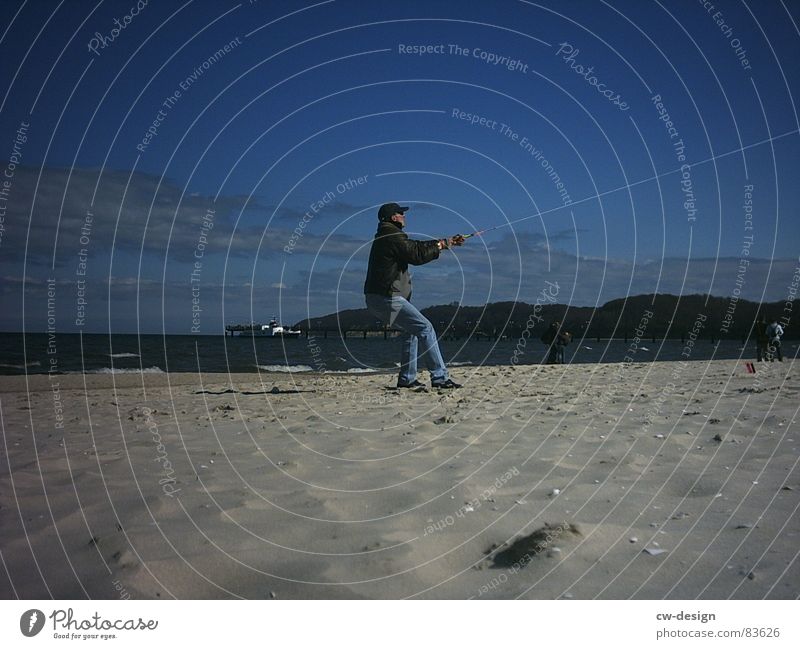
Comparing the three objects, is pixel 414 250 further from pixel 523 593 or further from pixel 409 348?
pixel 523 593

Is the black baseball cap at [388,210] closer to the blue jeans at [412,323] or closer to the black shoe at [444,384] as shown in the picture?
the blue jeans at [412,323]

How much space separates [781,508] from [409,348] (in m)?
6.90

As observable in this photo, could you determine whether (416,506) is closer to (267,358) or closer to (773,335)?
(773,335)

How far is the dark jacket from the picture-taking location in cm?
955

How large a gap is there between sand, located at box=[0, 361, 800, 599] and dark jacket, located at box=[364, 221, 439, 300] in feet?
10.9

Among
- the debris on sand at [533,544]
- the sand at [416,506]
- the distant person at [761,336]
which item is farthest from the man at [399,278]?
the distant person at [761,336]

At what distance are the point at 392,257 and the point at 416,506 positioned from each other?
637 cm

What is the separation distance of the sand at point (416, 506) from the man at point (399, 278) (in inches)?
114

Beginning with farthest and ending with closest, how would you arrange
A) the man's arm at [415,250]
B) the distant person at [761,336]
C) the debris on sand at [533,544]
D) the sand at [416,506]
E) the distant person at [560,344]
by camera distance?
the distant person at [560,344]
the distant person at [761,336]
the man's arm at [415,250]
the debris on sand at [533,544]
the sand at [416,506]

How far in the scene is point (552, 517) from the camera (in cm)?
338

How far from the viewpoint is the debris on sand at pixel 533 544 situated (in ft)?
9.60

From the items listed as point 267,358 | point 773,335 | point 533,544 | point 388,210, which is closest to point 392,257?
point 388,210

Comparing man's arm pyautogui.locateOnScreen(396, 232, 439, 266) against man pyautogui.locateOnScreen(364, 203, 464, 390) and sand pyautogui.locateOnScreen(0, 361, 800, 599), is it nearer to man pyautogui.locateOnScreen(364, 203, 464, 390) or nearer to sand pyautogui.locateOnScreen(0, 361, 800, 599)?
man pyautogui.locateOnScreen(364, 203, 464, 390)

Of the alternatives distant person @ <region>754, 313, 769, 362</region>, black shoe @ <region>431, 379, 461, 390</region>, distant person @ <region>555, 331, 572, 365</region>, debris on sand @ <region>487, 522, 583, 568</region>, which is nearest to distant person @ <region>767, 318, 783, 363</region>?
distant person @ <region>754, 313, 769, 362</region>
